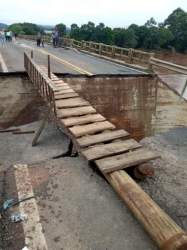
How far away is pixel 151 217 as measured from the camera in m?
4.11

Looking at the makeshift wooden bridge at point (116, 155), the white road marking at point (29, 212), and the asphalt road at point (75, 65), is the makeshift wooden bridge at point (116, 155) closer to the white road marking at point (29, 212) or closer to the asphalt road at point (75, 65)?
the white road marking at point (29, 212)

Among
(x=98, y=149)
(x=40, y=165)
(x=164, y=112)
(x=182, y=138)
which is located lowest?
(x=182, y=138)

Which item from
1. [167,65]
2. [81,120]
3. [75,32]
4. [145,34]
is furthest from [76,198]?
[145,34]

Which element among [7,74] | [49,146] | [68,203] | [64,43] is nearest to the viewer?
[68,203]

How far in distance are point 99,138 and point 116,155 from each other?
2.31 ft

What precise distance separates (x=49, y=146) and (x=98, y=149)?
12.0ft

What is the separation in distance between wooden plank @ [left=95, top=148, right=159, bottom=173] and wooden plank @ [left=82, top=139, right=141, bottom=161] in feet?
0.42

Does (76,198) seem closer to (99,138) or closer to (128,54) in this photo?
(99,138)

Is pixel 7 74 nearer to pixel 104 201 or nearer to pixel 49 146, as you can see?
pixel 49 146

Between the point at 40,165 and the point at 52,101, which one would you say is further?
the point at 52,101

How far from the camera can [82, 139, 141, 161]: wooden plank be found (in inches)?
216

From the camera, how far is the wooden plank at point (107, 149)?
18.0 ft

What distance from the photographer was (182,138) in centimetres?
1333

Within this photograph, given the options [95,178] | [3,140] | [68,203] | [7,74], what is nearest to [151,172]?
[95,178]
